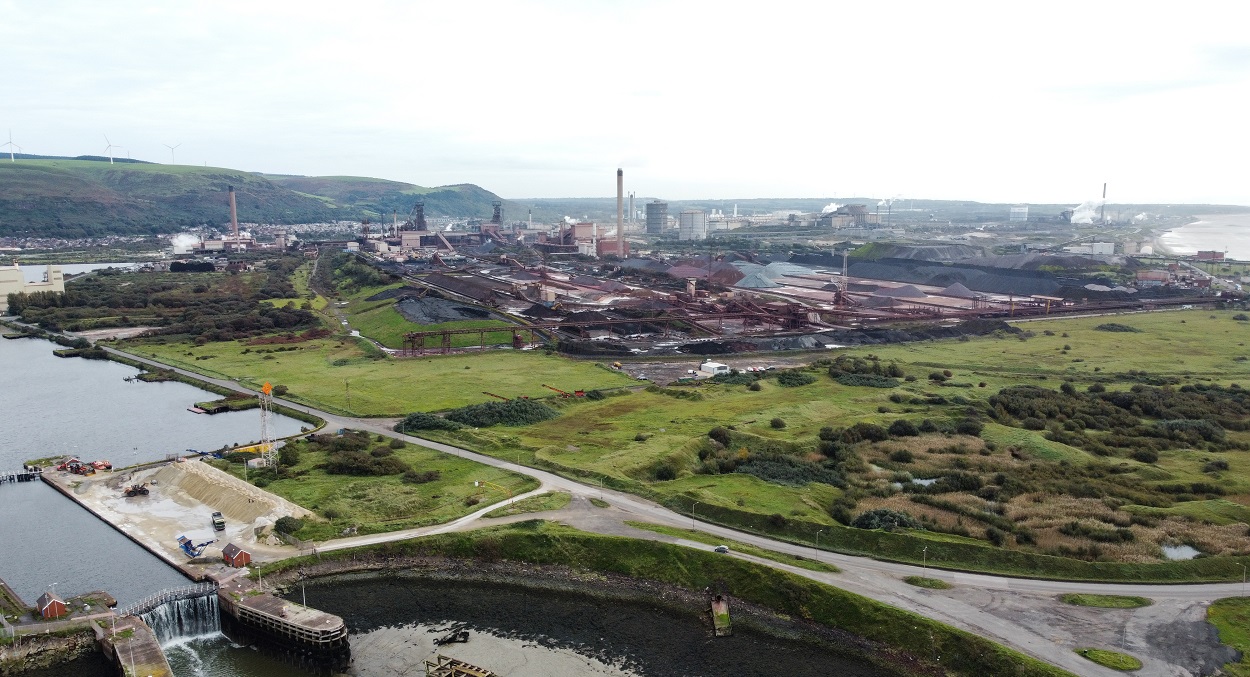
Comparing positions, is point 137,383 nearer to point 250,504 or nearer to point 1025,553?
point 250,504

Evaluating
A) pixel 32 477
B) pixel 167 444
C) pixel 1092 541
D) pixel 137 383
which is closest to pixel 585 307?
pixel 137 383

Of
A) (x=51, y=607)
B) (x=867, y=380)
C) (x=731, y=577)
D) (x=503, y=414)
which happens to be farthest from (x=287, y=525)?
(x=867, y=380)

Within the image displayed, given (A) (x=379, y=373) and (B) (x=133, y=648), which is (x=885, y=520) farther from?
(A) (x=379, y=373)

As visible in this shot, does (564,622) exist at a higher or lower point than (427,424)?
lower

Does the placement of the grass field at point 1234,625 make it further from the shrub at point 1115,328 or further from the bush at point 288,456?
the shrub at point 1115,328

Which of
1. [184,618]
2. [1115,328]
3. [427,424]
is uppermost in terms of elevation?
[1115,328]

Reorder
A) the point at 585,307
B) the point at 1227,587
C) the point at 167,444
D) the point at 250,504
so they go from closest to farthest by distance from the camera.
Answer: the point at 1227,587 → the point at 250,504 → the point at 167,444 → the point at 585,307
